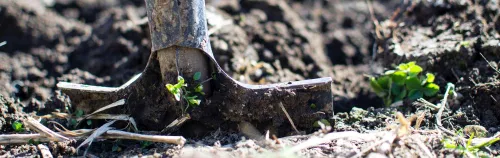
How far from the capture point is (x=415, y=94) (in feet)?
8.20

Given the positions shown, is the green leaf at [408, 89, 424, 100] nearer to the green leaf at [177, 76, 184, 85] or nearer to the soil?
the soil

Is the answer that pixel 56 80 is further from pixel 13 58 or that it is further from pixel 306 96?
pixel 306 96

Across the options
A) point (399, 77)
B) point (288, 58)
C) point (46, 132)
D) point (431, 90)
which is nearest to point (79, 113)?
point (46, 132)

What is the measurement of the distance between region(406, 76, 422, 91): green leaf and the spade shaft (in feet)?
1.62

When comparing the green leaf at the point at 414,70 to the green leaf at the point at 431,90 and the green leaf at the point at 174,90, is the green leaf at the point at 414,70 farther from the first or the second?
the green leaf at the point at 174,90

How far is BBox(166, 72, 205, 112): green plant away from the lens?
2092 mm

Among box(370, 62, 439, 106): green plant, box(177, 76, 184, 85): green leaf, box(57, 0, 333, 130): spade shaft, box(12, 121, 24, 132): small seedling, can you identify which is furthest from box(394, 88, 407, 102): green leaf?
box(12, 121, 24, 132): small seedling

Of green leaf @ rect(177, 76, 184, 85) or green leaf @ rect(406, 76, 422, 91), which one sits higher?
green leaf @ rect(177, 76, 184, 85)

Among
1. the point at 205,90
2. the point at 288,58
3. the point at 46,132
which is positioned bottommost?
the point at 46,132

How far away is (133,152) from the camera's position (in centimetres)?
211

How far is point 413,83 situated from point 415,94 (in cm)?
5

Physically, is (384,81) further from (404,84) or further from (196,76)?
(196,76)

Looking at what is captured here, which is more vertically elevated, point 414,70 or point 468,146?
point 414,70

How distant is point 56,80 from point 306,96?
1437 millimetres
